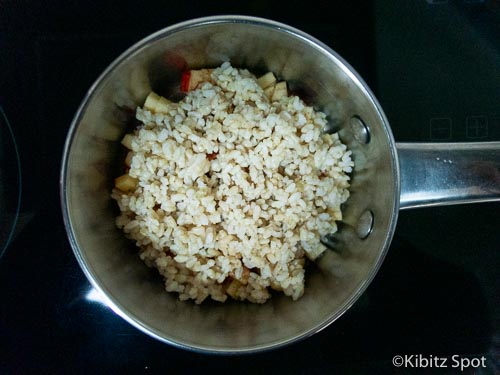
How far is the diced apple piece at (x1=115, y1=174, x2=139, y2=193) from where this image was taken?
910mm

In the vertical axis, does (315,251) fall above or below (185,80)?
below

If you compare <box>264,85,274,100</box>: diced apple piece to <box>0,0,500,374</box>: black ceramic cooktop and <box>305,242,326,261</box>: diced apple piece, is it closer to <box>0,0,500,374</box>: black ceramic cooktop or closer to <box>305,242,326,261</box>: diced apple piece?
<box>0,0,500,374</box>: black ceramic cooktop

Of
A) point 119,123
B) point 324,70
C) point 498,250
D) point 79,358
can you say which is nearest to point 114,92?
point 119,123

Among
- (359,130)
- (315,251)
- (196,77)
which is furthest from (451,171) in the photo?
(196,77)

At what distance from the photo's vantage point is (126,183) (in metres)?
0.91

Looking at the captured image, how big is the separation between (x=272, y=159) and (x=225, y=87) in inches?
6.5

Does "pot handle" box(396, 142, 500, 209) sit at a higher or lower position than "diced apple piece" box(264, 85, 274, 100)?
lower

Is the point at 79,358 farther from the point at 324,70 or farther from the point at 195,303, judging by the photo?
the point at 324,70

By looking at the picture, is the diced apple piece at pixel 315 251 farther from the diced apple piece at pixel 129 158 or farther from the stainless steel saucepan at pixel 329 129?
the diced apple piece at pixel 129 158

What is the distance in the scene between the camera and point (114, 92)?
2.74ft

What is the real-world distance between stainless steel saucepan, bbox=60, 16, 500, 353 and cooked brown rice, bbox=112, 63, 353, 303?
0.04 metres

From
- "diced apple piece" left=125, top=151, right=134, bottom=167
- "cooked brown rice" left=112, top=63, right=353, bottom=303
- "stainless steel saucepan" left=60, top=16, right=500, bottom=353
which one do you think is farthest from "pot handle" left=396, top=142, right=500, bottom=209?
"diced apple piece" left=125, top=151, right=134, bottom=167

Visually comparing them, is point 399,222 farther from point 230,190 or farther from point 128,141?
point 128,141

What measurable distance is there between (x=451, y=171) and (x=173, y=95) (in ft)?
1.77
